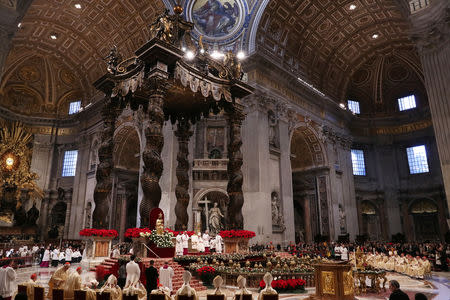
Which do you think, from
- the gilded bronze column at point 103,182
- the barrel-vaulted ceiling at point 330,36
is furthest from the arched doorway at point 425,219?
the gilded bronze column at point 103,182

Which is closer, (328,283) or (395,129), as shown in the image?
(328,283)

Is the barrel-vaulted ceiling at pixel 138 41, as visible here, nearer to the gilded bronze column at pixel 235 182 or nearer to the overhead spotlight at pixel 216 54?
the overhead spotlight at pixel 216 54

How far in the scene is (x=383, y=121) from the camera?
27.4 m

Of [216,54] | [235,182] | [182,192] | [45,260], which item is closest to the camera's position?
[235,182]

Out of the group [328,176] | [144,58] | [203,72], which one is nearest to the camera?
[144,58]

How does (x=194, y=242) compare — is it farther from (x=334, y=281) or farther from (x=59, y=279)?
(x=334, y=281)

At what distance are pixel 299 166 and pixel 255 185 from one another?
26.2 feet

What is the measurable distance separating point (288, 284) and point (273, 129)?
11925 mm

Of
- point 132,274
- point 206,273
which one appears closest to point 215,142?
point 206,273

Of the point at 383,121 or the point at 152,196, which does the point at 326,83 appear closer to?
the point at 383,121

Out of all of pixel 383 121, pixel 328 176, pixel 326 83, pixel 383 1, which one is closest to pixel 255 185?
pixel 328 176

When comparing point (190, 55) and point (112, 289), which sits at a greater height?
point (190, 55)

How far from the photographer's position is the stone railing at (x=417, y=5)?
1152cm

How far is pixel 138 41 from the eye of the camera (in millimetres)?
20969
